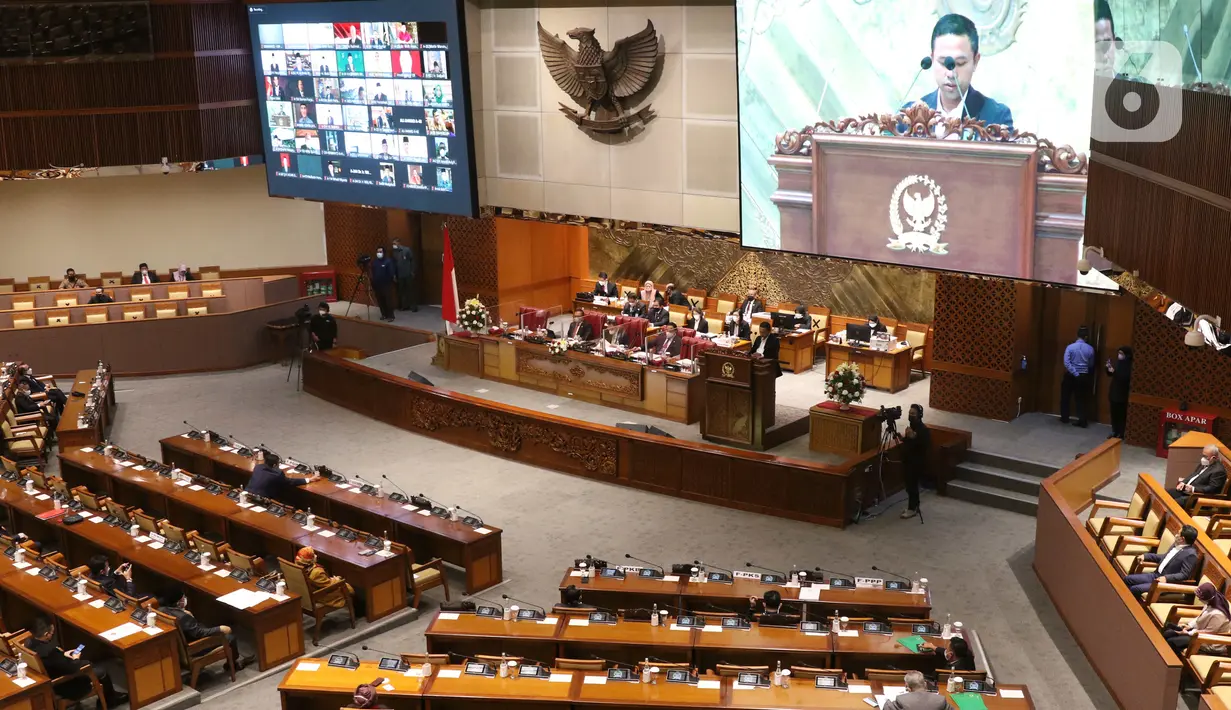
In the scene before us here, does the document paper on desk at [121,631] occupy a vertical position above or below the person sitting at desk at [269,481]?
below

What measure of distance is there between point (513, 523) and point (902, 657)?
215 inches

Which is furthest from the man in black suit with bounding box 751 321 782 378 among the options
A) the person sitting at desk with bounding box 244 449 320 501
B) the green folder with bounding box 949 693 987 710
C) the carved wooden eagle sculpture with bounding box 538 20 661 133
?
the green folder with bounding box 949 693 987 710

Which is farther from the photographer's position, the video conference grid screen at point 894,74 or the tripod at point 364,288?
the tripod at point 364,288

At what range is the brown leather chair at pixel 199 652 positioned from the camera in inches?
388

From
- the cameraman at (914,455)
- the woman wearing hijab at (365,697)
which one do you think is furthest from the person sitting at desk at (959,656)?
the cameraman at (914,455)

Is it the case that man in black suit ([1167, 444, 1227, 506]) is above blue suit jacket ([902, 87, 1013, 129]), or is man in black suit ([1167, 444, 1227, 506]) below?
below

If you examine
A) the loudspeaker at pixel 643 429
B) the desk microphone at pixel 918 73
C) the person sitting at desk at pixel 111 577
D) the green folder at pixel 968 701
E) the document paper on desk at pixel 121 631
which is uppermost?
the desk microphone at pixel 918 73

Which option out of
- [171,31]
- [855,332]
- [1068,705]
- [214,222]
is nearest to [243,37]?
[171,31]

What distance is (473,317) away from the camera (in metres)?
17.5

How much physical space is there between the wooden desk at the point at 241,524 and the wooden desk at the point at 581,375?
513cm

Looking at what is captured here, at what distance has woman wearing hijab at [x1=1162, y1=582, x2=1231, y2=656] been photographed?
8.81 m

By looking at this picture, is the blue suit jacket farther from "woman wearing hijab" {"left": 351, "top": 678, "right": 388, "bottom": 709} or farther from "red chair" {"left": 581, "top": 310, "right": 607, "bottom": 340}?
"woman wearing hijab" {"left": 351, "top": 678, "right": 388, "bottom": 709}

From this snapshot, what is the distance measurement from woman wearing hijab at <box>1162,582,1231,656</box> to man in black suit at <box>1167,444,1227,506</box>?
2177mm

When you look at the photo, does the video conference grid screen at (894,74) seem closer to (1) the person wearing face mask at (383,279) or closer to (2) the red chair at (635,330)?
(2) the red chair at (635,330)
